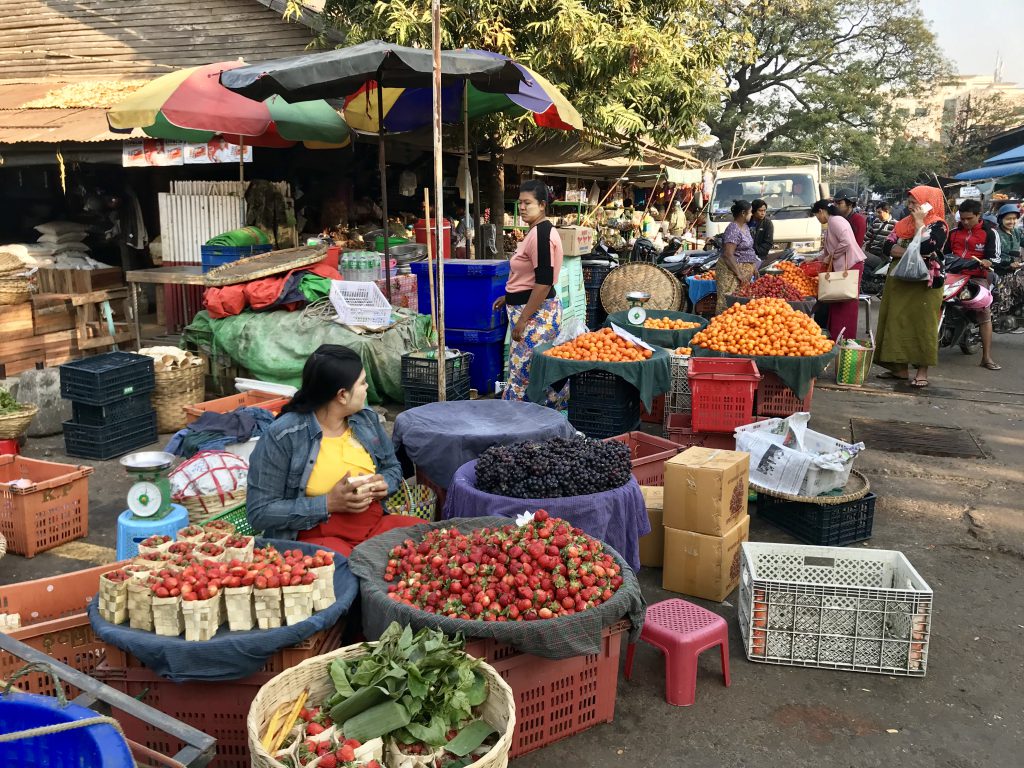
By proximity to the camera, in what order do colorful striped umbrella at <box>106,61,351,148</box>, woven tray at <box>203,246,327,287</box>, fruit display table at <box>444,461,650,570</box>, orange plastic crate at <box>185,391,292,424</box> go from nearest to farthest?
fruit display table at <box>444,461,650,570</box>, orange plastic crate at <box>185,391,292,424</box>, colorful striped umbrella at <box>106,61,351,148</box>, woven tray at <box>203,246,327,287</box>

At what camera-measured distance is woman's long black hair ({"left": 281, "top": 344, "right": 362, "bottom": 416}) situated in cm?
386

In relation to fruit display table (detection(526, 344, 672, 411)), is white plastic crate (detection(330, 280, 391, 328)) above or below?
above

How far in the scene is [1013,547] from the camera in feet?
18.1

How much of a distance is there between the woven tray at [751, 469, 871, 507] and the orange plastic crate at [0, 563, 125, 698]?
153 inches

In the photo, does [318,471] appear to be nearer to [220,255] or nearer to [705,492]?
[705,492]

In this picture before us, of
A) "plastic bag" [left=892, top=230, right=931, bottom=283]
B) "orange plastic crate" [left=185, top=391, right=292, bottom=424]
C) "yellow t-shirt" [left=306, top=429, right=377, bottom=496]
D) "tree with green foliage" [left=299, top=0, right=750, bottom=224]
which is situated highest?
"tree with green foliage" [left=299, top=0, right=750, bottom=224]

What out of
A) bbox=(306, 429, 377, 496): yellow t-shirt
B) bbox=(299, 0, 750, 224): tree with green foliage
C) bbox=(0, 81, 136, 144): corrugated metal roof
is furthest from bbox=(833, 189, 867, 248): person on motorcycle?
bbox=(306, 429, 377, 496): yellow t-shirt

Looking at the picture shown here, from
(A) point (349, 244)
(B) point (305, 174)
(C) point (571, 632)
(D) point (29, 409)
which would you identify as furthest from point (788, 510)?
(B) point (305, 174)

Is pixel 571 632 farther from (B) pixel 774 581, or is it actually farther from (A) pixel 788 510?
(A) pixel 788 510

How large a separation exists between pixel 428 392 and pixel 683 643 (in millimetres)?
4421

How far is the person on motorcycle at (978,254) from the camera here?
11.3 metres

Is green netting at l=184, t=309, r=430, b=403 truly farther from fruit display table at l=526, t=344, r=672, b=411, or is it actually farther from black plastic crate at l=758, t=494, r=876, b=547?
black plastic crate at l=758, t=494, r=876, b=547

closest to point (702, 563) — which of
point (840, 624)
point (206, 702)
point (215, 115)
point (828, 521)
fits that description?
point (840, 624)

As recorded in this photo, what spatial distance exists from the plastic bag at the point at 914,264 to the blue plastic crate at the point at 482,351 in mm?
4650
